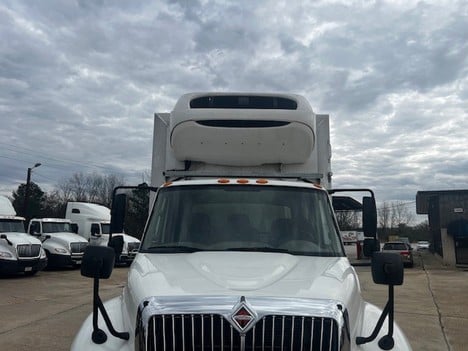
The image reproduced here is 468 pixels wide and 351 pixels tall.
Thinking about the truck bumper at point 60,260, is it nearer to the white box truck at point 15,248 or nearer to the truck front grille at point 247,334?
the white box truck at point 15,248

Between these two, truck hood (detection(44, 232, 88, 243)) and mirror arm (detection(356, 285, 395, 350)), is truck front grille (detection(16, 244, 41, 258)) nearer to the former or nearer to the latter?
truck hood (detection(44, 232, 88, 243))

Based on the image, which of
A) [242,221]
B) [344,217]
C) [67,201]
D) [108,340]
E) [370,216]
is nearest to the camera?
[108,340]

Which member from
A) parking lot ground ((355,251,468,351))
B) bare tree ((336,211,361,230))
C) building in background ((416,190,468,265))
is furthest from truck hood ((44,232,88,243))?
building in background ((416,190,468,265))

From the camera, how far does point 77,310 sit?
38.7 ft

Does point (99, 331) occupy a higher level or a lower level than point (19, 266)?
higher

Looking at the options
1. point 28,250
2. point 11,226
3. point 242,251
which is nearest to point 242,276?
point 242,251

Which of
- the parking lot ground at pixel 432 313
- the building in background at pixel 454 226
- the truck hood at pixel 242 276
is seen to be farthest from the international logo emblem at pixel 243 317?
the building in background at pixel 454 226

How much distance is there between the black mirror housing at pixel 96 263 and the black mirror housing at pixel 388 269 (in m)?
1.81

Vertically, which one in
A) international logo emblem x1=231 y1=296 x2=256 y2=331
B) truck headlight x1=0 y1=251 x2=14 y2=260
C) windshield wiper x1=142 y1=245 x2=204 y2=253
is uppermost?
windshield wiper x1=142 y1=245 x2=204 y2=253

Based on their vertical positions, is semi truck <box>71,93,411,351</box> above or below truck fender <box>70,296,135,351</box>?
above

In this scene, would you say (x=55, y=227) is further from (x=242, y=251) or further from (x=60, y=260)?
(x=242, y=251)

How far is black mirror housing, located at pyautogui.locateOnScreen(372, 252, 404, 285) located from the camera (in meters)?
3.25

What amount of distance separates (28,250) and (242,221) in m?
17.4

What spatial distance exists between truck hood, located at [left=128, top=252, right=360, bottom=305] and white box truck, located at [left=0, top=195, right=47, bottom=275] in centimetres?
1664
